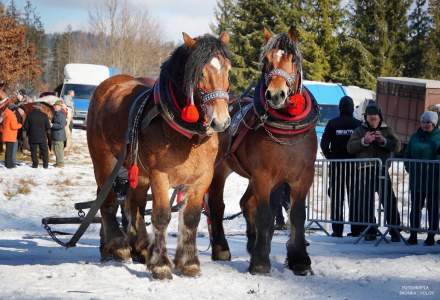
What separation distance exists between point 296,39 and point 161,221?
212cm

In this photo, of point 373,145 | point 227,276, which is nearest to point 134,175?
point 227,276

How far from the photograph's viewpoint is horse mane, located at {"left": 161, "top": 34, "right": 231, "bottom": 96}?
582cm

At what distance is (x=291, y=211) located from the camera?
22.1 feet

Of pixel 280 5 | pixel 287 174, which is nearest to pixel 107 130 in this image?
pixel 287 174

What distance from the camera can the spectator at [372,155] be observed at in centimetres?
968

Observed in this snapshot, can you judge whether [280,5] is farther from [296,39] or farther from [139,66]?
[296,39]

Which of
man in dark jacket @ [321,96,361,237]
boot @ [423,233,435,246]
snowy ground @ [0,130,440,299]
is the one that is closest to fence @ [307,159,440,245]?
man in dark jacket @ [321,96,361,237]

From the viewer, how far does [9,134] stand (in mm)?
17891

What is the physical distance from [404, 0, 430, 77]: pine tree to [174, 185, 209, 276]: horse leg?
4034 centimetres

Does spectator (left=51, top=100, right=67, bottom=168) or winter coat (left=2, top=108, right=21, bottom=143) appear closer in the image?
winter coat (left=2, top=108, right=21, bottom=143)

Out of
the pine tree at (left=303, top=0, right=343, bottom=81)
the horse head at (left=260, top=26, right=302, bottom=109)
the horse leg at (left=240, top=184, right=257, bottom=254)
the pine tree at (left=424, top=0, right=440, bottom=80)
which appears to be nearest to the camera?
the horse head at (left=260, top=26, right=302, bottom=109)

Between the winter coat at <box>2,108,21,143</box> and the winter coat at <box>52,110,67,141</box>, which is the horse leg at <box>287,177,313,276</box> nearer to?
the winter coat at <box>2,108,21,143</box>

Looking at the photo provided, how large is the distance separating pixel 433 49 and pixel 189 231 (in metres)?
40.6

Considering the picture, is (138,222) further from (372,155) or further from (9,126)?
(9,126)
